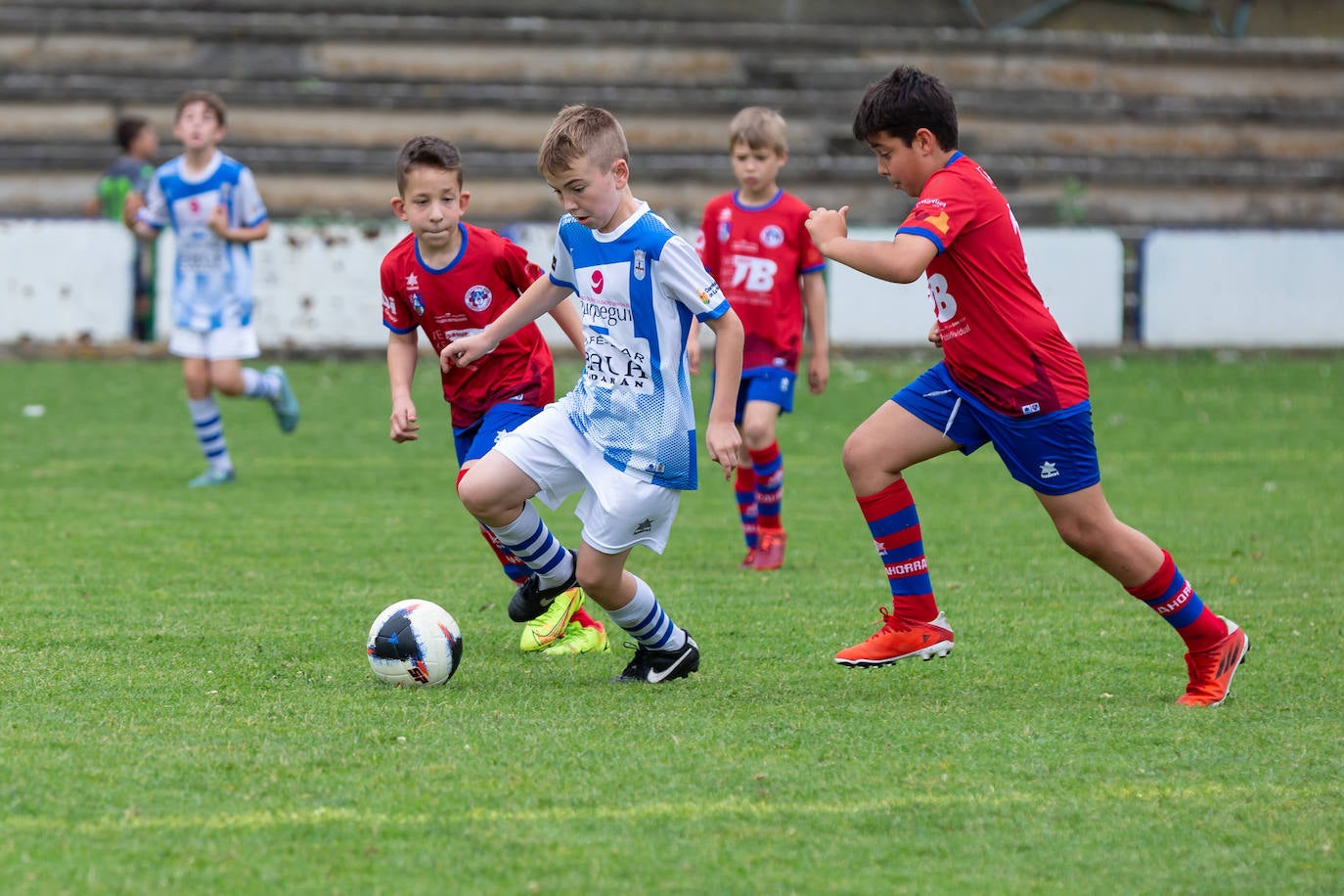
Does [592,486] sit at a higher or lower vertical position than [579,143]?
lower

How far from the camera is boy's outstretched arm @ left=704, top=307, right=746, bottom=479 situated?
432 cm

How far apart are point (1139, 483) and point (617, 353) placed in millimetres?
5637

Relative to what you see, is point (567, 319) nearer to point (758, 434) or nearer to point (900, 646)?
point (900, 646)

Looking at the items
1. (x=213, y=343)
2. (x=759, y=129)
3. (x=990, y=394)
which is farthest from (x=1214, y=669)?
(x=213, y=343)

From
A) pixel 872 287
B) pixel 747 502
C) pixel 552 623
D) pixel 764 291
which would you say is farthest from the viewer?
pixel 872 287

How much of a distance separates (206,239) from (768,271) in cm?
386

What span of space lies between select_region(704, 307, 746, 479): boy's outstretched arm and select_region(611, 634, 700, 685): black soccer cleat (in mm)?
619

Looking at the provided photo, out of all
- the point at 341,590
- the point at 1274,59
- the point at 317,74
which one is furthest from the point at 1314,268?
the point at 341,590

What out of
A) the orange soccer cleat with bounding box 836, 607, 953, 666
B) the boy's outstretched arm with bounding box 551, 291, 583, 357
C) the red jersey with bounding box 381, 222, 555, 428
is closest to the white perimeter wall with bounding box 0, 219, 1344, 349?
the red jersey with bounding box 381, 222, 555, 428

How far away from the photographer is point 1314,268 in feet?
59.2

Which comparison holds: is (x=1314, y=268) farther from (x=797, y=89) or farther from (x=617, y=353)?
→ (x=617, y=353)

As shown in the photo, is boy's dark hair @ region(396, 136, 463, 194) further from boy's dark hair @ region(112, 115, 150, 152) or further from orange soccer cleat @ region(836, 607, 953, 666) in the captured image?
boy's dark hair @ region(112, 115, 150, 152)

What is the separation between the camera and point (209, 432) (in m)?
9.49

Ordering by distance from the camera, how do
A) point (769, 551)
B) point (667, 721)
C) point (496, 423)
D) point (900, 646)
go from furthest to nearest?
point (769, 551) < point (496, 423) < point (900, 646) < point (667, 721)
